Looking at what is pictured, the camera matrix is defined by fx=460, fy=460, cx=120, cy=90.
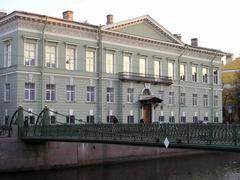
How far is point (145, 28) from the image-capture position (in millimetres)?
48094

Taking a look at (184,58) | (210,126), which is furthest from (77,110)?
(210,126)

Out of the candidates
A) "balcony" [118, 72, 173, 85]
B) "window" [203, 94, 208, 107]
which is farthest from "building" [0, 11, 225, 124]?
"window" [203, 94, 208, 107]

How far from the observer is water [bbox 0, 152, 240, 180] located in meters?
30.2

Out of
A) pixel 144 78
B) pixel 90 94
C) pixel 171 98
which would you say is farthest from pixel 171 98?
pixel 90 94

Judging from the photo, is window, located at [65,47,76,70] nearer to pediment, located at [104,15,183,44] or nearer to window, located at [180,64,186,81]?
pediment, located at [104,15,183,44]

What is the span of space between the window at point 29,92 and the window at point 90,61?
20.4 ft

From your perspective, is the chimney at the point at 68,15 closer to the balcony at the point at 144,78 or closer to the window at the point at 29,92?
the balcony at the point at 144,78

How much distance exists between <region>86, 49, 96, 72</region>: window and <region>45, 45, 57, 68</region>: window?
362cm

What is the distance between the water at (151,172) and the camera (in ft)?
99.1

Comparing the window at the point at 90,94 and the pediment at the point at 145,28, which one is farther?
the pediment at the point at 145,28

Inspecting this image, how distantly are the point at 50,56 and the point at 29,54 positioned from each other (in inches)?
79.7

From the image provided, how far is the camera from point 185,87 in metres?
53.4

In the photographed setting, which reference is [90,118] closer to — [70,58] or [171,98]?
[70,58]

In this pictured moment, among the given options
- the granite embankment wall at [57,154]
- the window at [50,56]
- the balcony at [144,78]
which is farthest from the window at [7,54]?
the balcony at [144,78]
